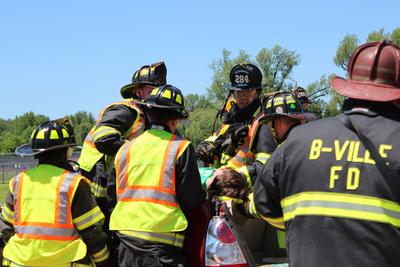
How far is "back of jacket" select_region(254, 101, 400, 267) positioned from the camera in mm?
2723

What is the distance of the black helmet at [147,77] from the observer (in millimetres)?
5934

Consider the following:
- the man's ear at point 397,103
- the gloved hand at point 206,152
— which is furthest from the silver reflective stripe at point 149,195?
the gloved hand at point 206,152

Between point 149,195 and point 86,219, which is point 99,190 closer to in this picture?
point 86,219

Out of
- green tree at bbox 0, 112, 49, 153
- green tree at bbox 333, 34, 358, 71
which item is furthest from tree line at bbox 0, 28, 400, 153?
green tree at bbox 0, 112, 49, 153

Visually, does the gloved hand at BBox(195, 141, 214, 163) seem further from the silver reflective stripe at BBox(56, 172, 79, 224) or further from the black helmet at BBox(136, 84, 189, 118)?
the silver reflective stripe at BBox(56, 172, 79, 224)

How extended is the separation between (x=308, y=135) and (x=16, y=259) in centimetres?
262

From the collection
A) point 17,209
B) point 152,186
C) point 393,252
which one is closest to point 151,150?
point 152,186

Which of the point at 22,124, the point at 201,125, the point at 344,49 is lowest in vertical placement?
the point at 22,124

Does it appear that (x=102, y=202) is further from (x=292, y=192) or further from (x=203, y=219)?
(x=292, y=192)

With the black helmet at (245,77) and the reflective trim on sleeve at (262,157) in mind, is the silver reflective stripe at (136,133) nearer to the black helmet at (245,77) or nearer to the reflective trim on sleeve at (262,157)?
the black helmet at (245,77)

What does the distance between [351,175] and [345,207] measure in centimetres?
16

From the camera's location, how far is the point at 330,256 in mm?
2836

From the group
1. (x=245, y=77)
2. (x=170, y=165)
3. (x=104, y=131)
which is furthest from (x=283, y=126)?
(x=104, y=131)

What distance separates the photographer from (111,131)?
209 inches
